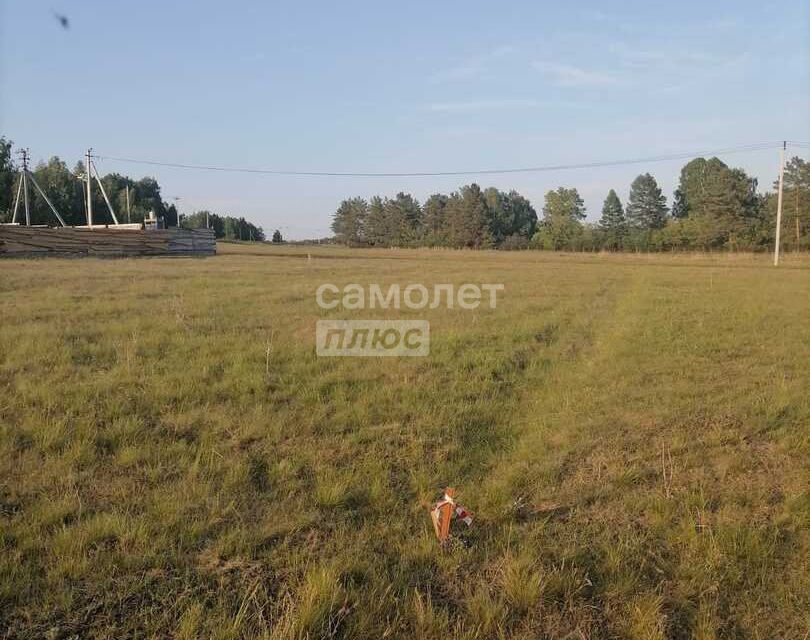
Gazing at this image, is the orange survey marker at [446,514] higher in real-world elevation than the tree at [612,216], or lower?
lower

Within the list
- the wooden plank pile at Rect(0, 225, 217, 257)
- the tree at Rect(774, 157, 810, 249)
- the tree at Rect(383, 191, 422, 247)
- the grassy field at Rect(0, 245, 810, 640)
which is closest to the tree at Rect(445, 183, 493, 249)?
the tree at Rect(383, 191, 422, 247)

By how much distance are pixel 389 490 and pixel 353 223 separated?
3353 inches

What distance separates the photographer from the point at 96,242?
22672mm

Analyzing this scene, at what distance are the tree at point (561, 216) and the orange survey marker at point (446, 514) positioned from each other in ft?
218

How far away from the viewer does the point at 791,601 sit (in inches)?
95.3

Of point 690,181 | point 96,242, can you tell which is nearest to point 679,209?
point 690,181

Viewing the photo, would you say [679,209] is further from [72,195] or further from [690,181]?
[72,195]

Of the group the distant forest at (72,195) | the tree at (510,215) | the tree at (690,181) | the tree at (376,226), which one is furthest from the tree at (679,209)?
the distant forest at (72,195)

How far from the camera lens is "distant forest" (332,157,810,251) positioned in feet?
154

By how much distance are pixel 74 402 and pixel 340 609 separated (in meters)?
3.24

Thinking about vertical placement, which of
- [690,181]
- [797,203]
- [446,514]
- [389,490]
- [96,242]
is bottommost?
[389,490]

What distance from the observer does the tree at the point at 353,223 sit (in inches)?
3391

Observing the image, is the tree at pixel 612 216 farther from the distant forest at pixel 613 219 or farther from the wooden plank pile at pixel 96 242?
the wooden plank pile at pixel 96 242

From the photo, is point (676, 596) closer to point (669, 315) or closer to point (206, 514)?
point (206, 514)
